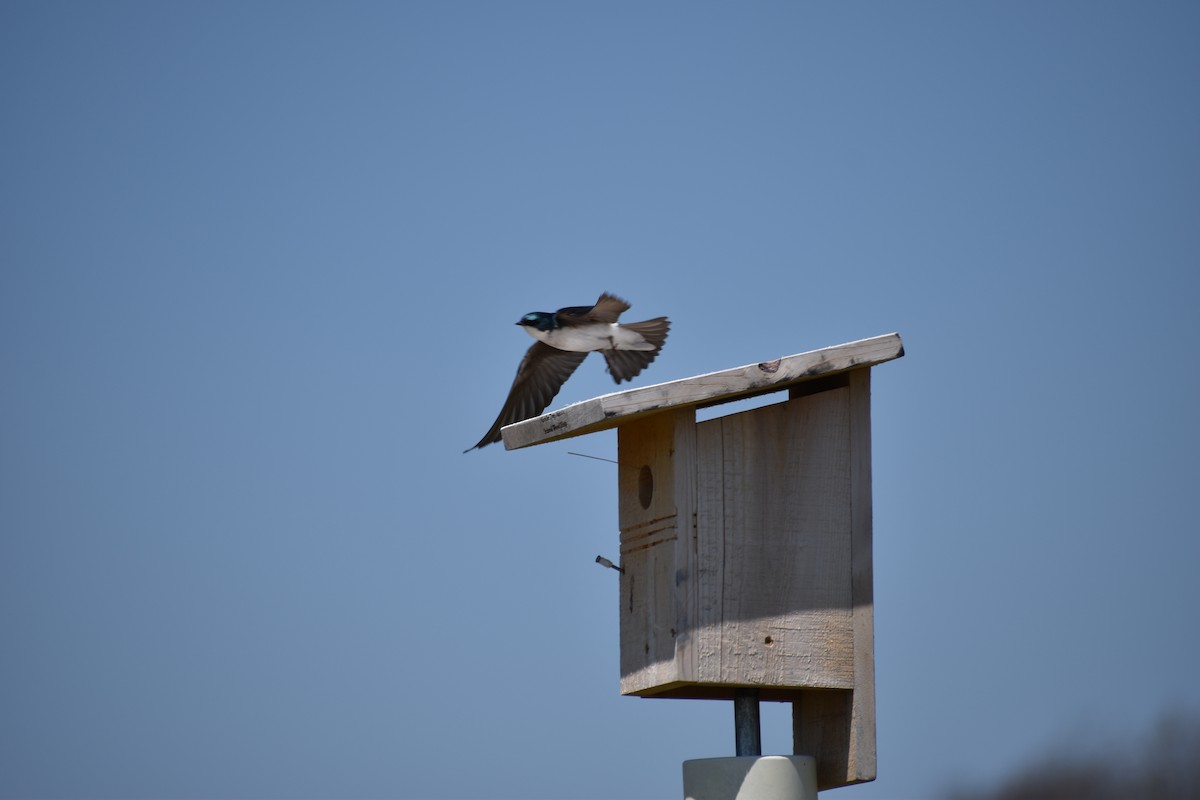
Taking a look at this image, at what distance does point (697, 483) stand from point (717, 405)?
300 mm

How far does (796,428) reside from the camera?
4.70m

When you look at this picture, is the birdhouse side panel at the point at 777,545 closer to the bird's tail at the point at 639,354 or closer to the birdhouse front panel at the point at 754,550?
the birdhouse front panel at the point at 754,550

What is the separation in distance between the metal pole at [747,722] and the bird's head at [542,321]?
7.34 feet

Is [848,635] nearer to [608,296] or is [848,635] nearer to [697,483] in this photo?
[697,483]

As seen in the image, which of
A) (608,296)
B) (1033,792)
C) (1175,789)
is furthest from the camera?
(608,296)

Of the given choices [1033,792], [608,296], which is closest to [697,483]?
[1033,792]

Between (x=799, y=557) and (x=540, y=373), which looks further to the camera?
(x=540, y=373)

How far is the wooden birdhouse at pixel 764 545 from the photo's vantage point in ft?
14.6

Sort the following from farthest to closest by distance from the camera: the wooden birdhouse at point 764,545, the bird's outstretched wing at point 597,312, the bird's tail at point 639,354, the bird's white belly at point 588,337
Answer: the bird's tail at point 639,354 → the bird's white belly at point 588,337 → the bird's outstretched wing at point 597,312 → the wooden birdhouse at point 764,545

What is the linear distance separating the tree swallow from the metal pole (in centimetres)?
201

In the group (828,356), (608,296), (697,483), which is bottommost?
(697,483)

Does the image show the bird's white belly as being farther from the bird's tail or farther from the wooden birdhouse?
the wooden birdhouse

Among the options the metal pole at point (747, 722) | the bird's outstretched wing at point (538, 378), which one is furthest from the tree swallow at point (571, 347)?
the metal pole at point (747, 722)

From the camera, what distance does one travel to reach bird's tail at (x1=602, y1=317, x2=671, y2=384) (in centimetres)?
667
